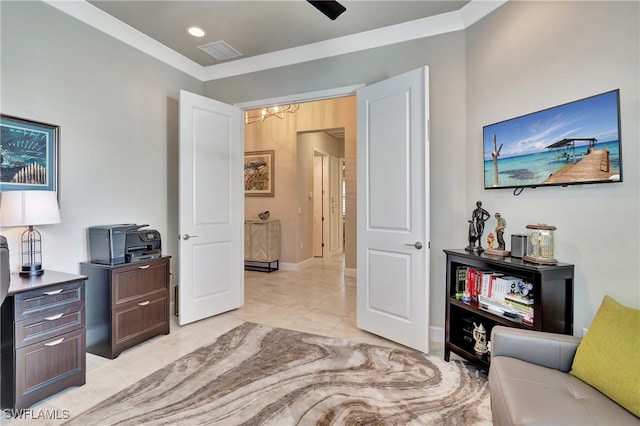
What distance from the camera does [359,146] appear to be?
296cm

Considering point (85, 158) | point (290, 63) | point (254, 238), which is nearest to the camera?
point (85, 158)

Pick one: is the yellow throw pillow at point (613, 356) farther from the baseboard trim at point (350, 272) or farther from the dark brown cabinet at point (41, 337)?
the baseboard trim at point (350, 272)

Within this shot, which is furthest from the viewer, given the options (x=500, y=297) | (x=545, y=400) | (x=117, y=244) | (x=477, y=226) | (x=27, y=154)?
(x=117, y=244)

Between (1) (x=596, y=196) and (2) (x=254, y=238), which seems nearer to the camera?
(1) (x=596, y=196)

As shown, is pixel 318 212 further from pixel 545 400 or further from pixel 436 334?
pixel 545 400

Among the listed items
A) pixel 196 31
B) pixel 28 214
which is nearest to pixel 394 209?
pixel 196 31

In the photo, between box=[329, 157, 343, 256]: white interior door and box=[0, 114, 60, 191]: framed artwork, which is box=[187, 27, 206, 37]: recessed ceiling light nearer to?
box=[0, 114, 60, 191]: framed artwork

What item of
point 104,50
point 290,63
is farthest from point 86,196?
point 290,63

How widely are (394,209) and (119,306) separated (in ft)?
7.76

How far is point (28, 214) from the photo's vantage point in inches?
75.7

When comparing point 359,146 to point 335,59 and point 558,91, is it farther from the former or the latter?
point 558,91

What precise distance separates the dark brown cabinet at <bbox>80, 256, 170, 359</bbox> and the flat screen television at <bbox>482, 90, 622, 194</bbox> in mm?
2938

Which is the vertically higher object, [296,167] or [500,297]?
[296,167]

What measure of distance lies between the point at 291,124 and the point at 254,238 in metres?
2.23
